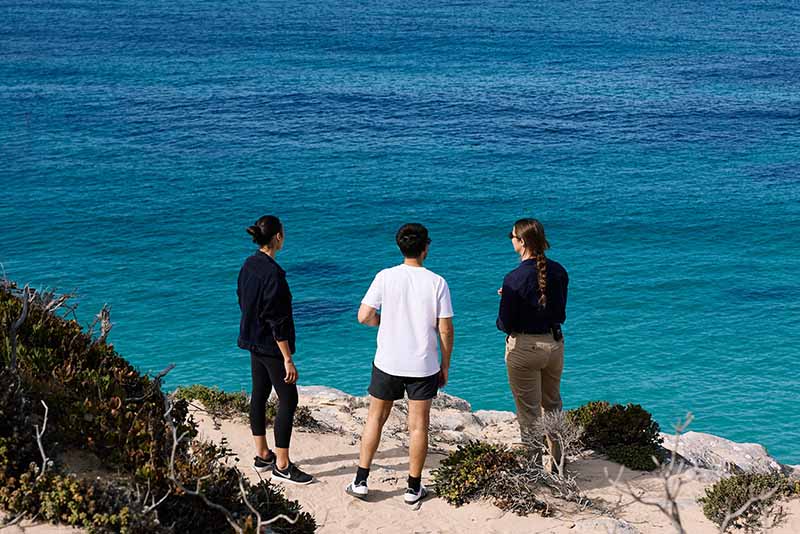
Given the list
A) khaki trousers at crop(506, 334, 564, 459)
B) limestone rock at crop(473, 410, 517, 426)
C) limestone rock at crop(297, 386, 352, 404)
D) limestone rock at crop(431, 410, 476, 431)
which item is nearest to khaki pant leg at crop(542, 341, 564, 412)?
khaki trousers at crop(506, 334, 564, 459)

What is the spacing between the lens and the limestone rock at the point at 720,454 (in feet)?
34.6

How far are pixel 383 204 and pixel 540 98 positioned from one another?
62.9 ft

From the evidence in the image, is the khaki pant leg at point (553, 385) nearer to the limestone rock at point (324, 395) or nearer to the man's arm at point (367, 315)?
the man's arm at point (367, 315)

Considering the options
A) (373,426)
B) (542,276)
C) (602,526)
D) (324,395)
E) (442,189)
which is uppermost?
(442,189)

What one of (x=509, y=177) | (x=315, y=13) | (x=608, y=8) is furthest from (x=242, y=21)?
(x=509, y=177)

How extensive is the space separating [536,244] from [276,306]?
232 centimetres

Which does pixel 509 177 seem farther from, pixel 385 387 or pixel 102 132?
pixel 385 387

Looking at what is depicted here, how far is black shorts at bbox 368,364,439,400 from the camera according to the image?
747 cm

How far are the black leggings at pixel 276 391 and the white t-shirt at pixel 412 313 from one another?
3.50ft

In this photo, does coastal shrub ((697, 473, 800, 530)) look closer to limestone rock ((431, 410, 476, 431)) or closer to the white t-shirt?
the white t-shirt

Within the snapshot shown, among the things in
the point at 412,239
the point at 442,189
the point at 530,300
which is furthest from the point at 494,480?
the point at 442,189

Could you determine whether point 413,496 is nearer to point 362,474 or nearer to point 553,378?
point 362,474

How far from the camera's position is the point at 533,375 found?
8.26 metres

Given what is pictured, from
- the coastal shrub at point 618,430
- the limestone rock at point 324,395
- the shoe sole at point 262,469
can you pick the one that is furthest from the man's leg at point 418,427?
the limestone rock at point 324,395
